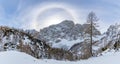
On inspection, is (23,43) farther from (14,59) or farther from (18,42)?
(14,59)

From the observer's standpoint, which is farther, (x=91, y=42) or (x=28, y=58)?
(x=91, y=42)

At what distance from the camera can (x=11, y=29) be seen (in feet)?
177

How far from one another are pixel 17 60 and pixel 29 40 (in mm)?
30848

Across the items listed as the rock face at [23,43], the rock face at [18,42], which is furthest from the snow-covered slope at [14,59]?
the rock face at [23,43]

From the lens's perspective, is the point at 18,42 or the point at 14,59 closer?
the point at 14,59

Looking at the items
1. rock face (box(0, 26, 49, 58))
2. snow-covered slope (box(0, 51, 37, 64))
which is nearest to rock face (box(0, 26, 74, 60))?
rock face (box(0, 26, 49, 58))

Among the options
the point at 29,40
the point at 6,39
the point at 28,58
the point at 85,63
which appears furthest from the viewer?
the point at 29,40


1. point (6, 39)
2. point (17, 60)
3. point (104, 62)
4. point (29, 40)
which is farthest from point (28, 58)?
point (29, 40)

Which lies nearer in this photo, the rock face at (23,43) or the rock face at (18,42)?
the rock face at (18,42)

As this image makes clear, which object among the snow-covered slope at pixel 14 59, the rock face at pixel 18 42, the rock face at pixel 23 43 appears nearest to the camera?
the snow-covered slope at pixel 14 59

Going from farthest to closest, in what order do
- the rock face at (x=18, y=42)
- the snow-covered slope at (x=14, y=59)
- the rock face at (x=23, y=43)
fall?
the rock face at (x=23, y=43) < the rock face at (x=18, y=42) < the snow-covered slope at (x=14, y=59)

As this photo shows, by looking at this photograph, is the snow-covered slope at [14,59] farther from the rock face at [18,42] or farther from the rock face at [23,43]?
the rock face at [23,43]

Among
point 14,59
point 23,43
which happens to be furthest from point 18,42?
point 14,59

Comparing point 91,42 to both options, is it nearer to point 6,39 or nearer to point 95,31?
point 95,31
